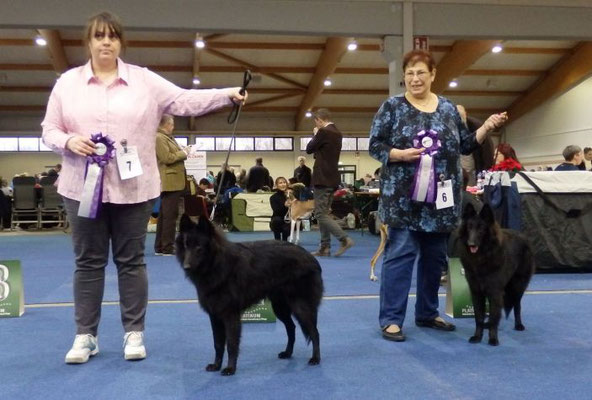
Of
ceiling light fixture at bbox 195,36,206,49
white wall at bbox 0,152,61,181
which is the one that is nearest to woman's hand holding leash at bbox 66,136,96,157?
ceiling light fixture at bbox 195,36,206,49

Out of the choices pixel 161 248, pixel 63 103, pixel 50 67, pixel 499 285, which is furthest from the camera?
pixel 50 67

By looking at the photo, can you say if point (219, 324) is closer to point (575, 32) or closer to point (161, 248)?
point (161, 248)

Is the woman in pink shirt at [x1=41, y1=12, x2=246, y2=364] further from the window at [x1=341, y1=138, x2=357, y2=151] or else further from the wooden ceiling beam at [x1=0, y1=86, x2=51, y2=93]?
the window at [x1=341, y1=138, x2=357, y2=151]

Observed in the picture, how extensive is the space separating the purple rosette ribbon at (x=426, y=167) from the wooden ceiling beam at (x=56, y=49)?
1227 centimetres

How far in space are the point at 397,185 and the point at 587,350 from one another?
122cm

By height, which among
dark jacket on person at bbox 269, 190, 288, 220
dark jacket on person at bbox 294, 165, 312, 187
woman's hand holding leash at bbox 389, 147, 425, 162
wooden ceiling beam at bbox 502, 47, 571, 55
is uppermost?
wooden ceiling beam at bbox 502, 47, 571, 55

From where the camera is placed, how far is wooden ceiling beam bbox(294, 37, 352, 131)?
535 inches

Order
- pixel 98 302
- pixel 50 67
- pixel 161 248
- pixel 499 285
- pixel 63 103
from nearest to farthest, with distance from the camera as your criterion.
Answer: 1. pixel 63 103
2. pixel 98 302
3. pixel 499 285
4. pixel 161 248
5. pixel 50 67

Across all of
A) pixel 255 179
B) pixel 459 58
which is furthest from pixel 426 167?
pixel 459 58

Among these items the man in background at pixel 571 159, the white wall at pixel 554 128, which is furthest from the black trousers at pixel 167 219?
the white wall at pixel 554 128

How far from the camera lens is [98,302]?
253 cm

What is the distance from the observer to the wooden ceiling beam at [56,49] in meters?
12.8

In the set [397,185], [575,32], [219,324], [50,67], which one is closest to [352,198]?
[575,32]

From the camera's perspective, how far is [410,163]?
2.83 metres
